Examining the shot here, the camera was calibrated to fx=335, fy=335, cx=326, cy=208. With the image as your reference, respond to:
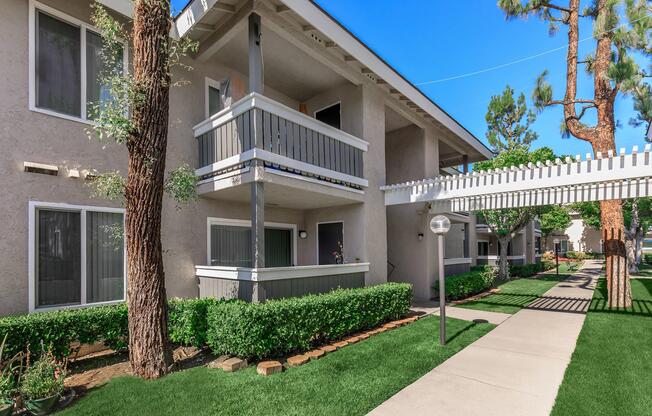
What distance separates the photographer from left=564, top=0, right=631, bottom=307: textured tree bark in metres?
11.8

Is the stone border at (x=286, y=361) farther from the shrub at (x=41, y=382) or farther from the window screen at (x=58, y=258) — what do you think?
the window screen at (x=58, y=258)

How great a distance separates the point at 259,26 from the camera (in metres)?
7.88

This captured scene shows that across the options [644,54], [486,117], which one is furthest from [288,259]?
[486,117]

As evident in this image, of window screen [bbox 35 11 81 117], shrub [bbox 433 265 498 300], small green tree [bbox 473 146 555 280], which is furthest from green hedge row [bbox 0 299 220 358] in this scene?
small green tree [bbox 473 146 555 280]

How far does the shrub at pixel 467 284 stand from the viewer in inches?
523

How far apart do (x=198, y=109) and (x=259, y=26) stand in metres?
3.09

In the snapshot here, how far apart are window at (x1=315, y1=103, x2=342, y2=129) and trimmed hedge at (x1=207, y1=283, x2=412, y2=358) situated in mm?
5985

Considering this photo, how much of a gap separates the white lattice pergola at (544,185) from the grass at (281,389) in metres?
4.89

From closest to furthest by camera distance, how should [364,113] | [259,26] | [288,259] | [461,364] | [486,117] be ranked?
[461,364] → [259,26] → [364,113] → [288,259] → [486,117]

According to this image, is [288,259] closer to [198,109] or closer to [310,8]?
[198,109]

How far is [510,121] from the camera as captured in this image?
32219 mm

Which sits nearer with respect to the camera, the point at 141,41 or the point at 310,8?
the point at 141,41

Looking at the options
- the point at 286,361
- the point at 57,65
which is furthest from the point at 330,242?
the point at 57,65

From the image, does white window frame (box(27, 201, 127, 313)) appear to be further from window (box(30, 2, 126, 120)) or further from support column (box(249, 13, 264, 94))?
support column (box(249, 13, 264, 94))
